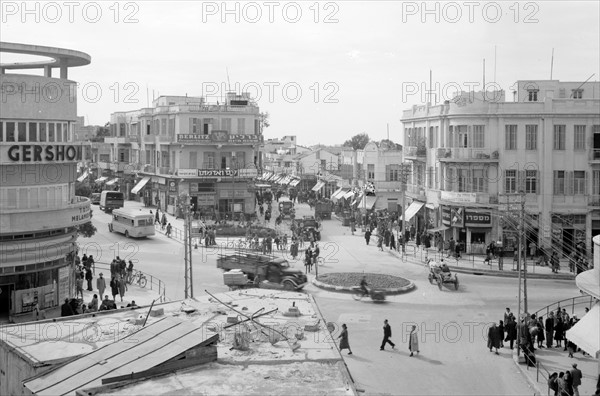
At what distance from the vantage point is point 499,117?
47.2m

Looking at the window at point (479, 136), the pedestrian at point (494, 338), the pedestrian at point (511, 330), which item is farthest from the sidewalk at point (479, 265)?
the pedestrian at point (494, 338)

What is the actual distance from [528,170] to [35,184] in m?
31.1

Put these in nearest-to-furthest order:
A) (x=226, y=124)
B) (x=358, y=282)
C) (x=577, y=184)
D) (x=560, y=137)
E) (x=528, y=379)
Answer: (x=528, y=379)
(x=358, y=282)
(x=577, y=184)
(x=560, y=137)
(x=226, y=124)

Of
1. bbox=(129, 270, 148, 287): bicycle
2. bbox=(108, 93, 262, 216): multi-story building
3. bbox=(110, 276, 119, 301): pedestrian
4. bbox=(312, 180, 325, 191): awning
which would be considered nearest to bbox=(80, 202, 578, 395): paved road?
bbox=(129, 270, 148, 287): bicycle

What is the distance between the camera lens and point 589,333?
18.7 m

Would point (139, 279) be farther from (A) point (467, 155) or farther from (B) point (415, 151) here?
(B) point (415, 151)

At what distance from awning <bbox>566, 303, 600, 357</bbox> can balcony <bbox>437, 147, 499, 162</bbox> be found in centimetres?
2828

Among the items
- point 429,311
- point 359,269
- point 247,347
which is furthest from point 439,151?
point 247,347

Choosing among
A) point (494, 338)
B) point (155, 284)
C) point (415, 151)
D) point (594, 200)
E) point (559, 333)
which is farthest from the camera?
point (415, 151)

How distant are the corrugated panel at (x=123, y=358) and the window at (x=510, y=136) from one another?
3643 centimetres

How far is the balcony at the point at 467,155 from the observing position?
154 ft

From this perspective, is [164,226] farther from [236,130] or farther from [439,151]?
[439,151]

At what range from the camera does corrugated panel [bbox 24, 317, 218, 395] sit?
42.2ft

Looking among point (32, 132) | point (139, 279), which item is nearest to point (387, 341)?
point (139, 279)
